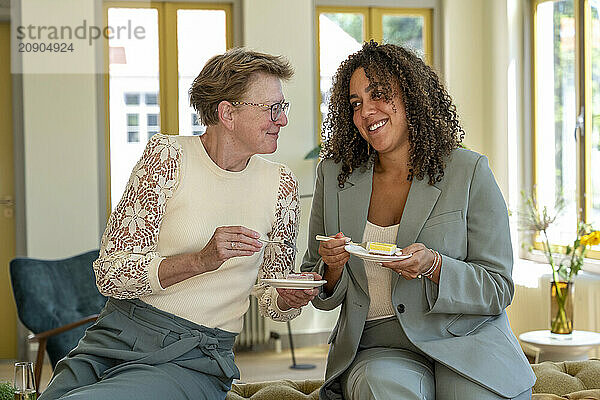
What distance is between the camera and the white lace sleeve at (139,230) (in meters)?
2.08

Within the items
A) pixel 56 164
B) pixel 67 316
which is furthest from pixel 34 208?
pixel 67 316

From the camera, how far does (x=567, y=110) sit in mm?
5719

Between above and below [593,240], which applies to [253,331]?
below

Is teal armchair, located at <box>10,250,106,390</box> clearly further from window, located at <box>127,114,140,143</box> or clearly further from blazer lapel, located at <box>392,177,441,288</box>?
blazer lapel, located at <box>392,177,441,288</box>

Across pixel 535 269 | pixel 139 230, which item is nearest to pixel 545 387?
pixel 139 230

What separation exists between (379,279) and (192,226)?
0.54 m

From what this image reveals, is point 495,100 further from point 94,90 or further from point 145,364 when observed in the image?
point 145,364

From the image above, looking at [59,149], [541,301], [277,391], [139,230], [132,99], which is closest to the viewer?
[139,230]

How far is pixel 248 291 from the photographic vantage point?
7.47 ft

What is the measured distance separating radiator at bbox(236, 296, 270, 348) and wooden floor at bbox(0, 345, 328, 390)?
0.28 ft

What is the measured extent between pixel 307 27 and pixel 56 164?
216 centimetres

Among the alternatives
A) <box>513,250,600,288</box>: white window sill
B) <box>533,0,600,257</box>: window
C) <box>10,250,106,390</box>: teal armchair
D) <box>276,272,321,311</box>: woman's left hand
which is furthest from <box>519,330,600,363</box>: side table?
<box>276,272,321,311</box>: woman's left hand

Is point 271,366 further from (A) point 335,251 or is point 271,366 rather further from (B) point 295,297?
(A) point 335,251

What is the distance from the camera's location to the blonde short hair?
225cm
